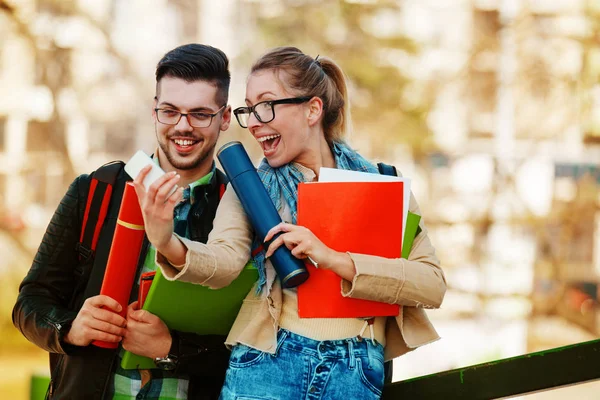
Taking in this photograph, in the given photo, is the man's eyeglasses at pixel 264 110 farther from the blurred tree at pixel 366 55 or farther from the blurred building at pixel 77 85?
the blurred building at pixel 77 85

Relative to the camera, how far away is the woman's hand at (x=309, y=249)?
1832 millimetres

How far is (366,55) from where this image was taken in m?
10.7

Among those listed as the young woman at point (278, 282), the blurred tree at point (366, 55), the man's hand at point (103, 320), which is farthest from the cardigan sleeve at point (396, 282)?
the blurred tree at point (366, 55)

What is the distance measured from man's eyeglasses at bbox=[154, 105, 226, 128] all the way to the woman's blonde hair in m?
0.22

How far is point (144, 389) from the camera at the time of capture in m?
2.18

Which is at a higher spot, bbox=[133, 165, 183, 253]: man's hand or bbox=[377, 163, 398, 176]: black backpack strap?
bbox=[377, 163, 398, 176]: black backpack strap

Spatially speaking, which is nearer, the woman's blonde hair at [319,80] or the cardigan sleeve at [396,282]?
the cardigan sleeve at [396,282]

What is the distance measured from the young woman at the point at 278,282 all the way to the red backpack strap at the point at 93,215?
0.39m

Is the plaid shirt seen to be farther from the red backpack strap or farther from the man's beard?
the man's beard

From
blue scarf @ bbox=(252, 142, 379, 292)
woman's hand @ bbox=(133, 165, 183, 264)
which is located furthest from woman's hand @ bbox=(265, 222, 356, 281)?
woman's hand @ bbox=(133, 165, 183, 264)

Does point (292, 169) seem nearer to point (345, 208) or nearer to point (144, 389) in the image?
point (345, 208)

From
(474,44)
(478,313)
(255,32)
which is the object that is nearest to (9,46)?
(255,32)

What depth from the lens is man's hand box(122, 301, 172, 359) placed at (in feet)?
6.57

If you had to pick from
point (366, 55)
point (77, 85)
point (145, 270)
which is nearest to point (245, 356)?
point (145, 270)
